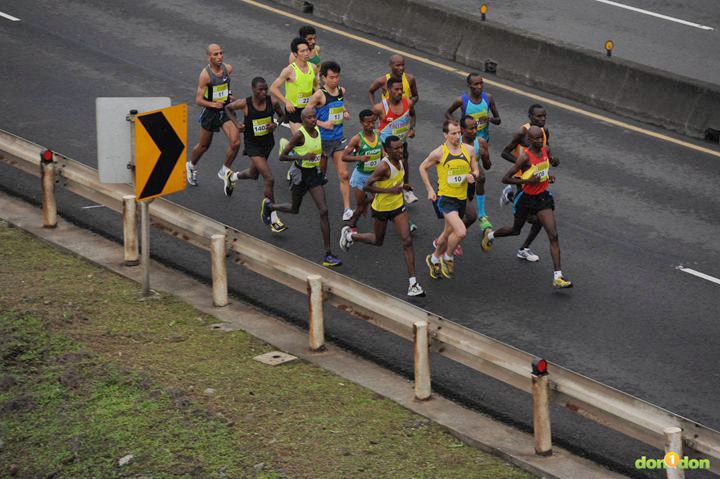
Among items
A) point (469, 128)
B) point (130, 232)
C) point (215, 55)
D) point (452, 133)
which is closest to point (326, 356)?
point (130, 232)

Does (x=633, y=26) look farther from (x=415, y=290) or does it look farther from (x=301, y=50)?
(x=415, y=290)

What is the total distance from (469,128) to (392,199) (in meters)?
1.53

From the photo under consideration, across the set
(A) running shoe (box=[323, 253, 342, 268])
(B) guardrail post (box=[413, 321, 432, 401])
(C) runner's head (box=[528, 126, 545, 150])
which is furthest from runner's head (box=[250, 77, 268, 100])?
(B) guardrail post (box=[413, 321, 432, 401])

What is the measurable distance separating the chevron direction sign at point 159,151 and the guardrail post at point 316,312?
1869 millimetres

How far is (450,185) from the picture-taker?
50.5 feet

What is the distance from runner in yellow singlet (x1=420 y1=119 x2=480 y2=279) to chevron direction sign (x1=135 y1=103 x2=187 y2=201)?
10.0 ft

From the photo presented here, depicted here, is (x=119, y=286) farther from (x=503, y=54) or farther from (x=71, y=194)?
(x=503, y=54)

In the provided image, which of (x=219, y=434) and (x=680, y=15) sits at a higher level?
(x=680, y=15)

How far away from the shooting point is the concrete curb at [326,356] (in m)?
10.9

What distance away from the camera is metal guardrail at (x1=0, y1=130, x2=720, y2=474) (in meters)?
10.3

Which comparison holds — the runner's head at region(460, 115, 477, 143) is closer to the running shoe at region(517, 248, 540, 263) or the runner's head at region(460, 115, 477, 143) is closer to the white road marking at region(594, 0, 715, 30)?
the running shoe at region(517, 248, 540, 263)

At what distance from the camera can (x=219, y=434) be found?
10.8 meters

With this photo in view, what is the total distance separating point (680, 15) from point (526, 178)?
11.4 metres

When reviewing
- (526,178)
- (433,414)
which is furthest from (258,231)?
(433,414)
